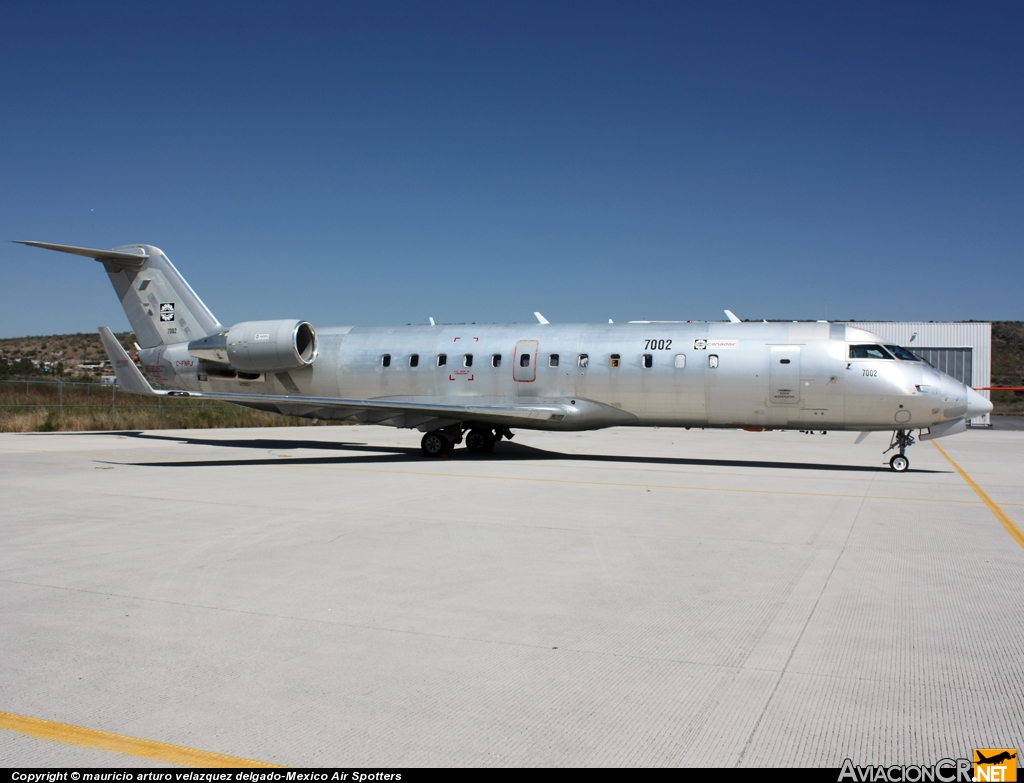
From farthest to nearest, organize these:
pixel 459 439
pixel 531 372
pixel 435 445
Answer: pixel 459 439, pixel 435 445, pixel 531 372

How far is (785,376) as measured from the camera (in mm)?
17547

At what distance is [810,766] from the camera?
3.72m

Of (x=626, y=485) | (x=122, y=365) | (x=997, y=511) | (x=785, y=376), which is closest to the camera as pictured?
(x=997, y=511)

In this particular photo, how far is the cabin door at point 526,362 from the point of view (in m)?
19.5

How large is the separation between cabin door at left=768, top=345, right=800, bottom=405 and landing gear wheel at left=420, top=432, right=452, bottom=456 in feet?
26.3

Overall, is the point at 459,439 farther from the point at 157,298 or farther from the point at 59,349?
the point at 59,349

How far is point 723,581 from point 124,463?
14881mm

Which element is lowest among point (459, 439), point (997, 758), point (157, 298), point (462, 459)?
point (462, 459)

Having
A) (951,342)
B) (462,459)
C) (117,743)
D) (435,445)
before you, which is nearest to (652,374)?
(462,459)

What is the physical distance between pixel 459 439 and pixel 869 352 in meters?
10.2

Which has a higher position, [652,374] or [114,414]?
[652,374]

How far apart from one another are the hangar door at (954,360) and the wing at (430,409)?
38.7 metres

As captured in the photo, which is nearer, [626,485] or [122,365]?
[626,485]

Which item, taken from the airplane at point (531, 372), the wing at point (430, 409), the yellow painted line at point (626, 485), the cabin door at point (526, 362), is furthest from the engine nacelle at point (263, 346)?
the cabin door at point (526, 362)
